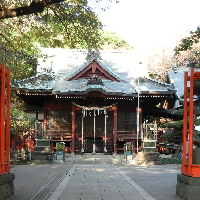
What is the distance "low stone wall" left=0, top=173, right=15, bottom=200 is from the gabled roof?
36.9 feet

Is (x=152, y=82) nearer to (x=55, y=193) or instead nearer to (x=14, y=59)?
(x=14, y=59)

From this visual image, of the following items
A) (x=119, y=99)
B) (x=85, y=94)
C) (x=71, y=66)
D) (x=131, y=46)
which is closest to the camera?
(x=85, y=94)

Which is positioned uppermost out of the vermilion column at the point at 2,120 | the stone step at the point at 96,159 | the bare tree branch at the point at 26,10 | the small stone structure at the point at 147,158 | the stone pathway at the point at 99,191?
the bare tree branch at the point at 26,10

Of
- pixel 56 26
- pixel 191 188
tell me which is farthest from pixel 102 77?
pixel 191 188

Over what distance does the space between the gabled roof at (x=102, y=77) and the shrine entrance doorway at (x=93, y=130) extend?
82.5 inches

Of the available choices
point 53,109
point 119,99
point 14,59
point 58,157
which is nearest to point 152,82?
point 119,99

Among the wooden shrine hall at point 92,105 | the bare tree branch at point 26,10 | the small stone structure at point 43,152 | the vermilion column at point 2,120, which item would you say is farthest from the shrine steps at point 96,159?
the bare tree branch at point 26,10

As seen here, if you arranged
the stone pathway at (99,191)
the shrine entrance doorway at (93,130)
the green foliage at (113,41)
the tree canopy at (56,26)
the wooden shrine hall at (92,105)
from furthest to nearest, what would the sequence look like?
the green foliage at (113,41) → the shrine entrance doorway at (93,130) → the wooden shrine hall at (92,105) → the tree canopy at (56,26) → the stone pathway at (99,191)

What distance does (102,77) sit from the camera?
24375 mm

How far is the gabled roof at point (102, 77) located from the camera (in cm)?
2147

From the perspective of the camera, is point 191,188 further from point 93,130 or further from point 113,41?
point 113,41

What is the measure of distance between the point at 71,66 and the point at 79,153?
8552mm

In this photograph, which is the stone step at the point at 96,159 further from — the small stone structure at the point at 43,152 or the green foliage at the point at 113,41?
the green foliage at the point at 113,41

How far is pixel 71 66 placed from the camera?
88.5 feet
